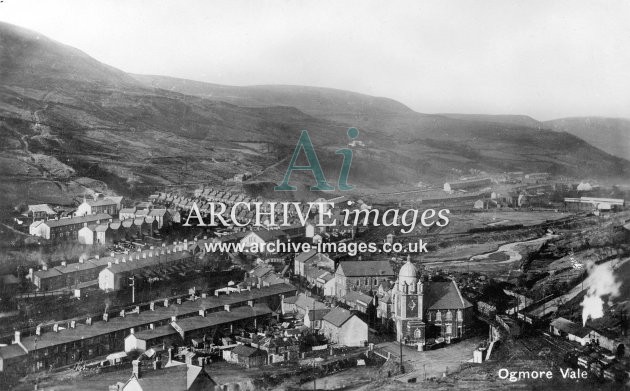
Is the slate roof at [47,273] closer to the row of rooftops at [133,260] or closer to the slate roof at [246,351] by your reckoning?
the row of rooftops at [133,260]

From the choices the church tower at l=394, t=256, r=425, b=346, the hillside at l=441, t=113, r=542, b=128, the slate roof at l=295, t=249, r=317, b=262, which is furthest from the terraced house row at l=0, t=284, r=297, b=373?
the hillside at l=441, t=113, r=542, b=128

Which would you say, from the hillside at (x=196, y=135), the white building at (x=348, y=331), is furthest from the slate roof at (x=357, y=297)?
the hillside at (x=196, y=135)

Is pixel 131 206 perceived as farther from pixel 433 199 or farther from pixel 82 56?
pixel 433 199

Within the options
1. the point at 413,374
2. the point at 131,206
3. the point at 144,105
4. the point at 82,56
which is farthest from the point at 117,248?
the point at 413,374

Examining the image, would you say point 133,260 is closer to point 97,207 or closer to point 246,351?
point 97,207

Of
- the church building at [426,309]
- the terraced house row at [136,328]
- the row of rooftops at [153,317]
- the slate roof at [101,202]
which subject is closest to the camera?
the terraced house row at [136,328]

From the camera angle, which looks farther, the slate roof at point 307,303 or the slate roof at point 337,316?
the slate roof at point 307,303

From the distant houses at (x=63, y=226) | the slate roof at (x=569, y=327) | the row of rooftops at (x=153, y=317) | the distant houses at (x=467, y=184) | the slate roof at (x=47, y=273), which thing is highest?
the distant houses at (x=467, y=184)
